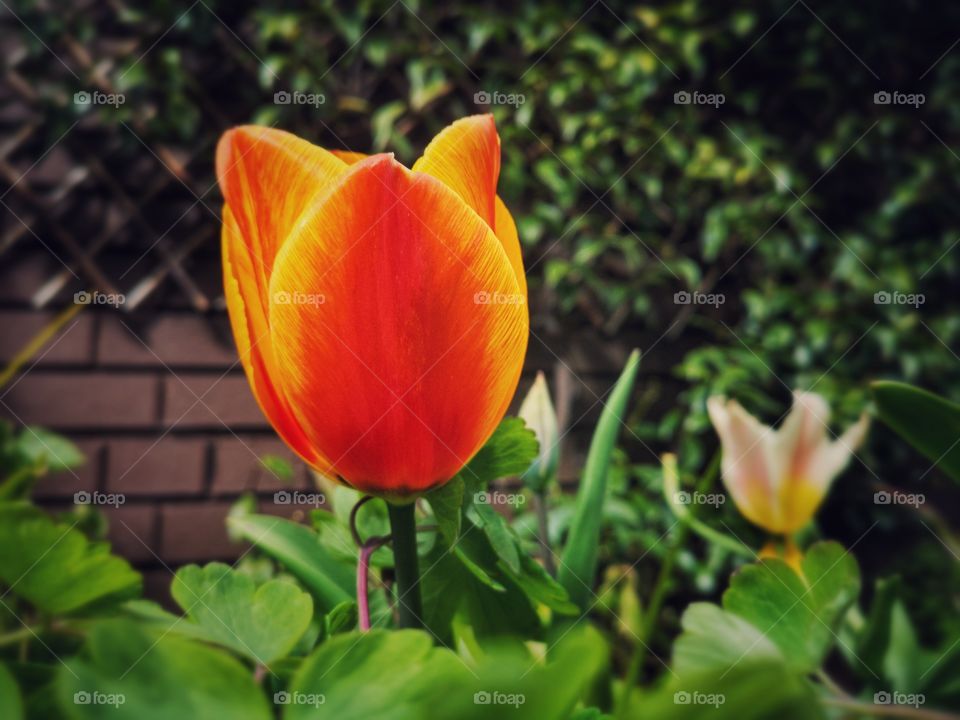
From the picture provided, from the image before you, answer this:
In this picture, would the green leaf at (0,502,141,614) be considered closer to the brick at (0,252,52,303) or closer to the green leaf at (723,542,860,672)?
the green leaf at (723,542,860,672)

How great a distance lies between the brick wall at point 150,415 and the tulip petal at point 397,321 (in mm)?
1743

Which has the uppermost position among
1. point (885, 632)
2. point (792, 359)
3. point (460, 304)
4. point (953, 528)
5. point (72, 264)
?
point (72, 264)

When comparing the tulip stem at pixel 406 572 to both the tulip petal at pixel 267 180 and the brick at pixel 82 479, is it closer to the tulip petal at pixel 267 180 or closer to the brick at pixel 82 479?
the tulip petal at pixel 267 180

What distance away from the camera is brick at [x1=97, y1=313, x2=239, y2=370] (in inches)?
79.0

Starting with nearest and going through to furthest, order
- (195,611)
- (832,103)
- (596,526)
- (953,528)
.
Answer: (195,611) → (596,526) → (953,528) → (832,103)

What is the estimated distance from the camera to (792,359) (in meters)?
2.30

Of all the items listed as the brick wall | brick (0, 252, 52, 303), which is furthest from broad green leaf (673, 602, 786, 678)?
brick (0, 252, 52, 303)

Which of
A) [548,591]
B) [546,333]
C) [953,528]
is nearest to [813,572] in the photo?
[548,591]

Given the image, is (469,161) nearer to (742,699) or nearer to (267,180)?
(267,180)

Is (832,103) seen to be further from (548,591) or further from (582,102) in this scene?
(548,591)

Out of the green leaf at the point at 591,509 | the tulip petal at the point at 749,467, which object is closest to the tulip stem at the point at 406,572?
the green leaf at the point at 591,509

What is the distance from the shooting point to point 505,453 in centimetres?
24

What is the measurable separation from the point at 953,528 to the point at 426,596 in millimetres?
2431

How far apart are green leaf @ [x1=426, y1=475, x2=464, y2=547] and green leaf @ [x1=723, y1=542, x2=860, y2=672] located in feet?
0.28
